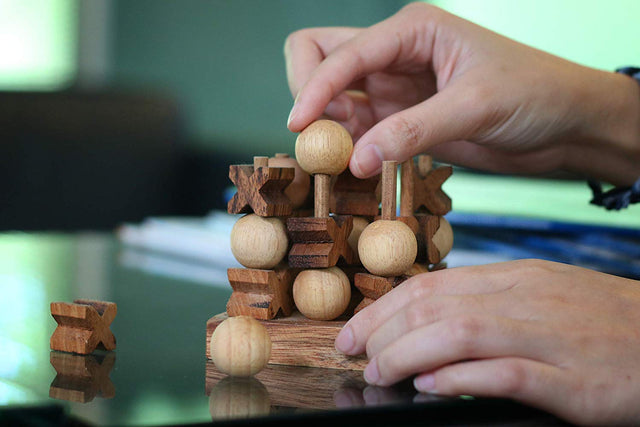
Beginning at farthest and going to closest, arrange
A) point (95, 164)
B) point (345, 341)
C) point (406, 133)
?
1. point (95, 164)
2. point (406, 133)
3. point (345, 341)

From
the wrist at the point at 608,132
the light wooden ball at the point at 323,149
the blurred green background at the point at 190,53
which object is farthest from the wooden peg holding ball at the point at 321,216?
the blurred green background at the point at 190,53

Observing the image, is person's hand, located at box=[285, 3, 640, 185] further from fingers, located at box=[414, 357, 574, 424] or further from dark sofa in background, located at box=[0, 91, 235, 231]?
dark sofa in background, located at box=[0, 91, 235, 231]

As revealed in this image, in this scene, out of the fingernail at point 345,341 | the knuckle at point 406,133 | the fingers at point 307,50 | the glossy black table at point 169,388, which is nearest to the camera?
the glossy black table at point 169,388

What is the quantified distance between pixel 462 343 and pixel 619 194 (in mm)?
921

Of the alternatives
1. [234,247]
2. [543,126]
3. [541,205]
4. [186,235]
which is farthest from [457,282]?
[541,205]

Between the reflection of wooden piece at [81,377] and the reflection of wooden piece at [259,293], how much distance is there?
14 centimetres

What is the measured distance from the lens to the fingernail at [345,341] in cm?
62

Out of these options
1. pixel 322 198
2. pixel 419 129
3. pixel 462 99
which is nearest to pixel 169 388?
pixel 322 198

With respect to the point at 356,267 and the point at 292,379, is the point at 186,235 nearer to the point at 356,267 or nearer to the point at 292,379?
the point at 356,267

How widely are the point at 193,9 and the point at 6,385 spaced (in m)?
3.64

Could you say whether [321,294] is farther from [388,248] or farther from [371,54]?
[371,54]

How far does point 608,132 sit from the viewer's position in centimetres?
124

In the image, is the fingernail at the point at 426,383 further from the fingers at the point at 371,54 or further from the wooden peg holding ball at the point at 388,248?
the fingers at the point at 371,54

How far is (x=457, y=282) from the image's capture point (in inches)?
25.5
